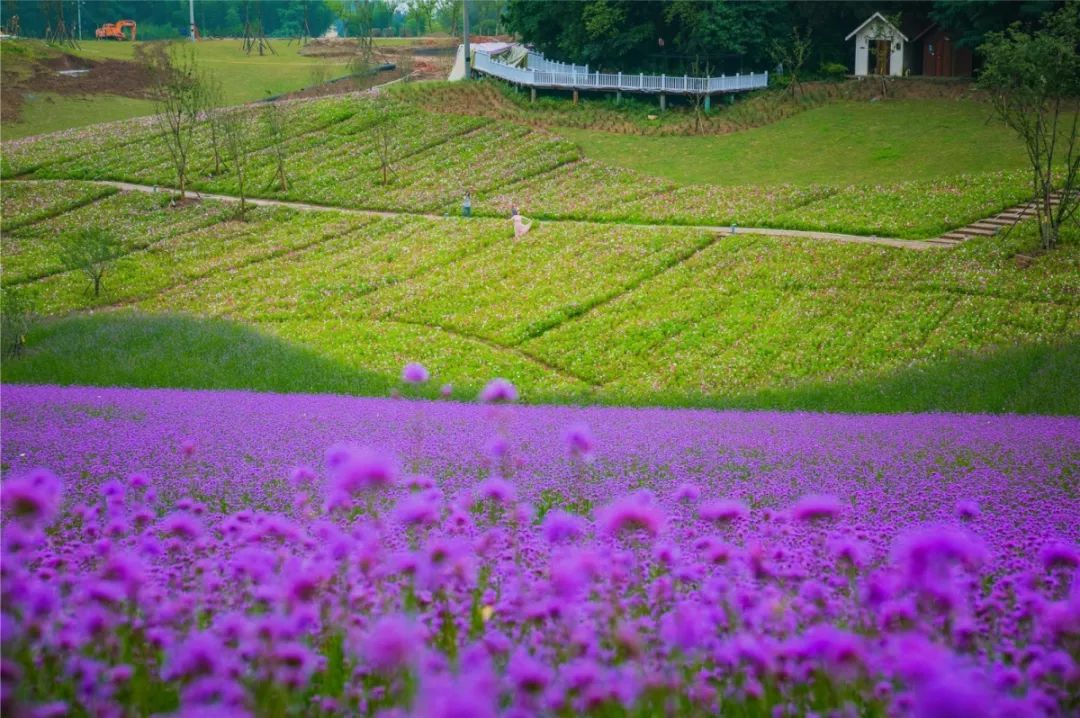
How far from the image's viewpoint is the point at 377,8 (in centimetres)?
10725

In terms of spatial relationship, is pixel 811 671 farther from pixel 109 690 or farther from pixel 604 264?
pixel 604 264

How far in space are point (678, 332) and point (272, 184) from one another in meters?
24.7

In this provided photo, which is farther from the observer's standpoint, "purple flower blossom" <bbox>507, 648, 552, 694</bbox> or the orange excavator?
the orange excavator

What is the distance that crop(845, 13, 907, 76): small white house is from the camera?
2152 inches

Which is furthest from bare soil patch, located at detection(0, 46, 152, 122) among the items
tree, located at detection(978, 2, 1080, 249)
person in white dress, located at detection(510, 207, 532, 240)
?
tree, located at detection(978, 2, 1080, 249)

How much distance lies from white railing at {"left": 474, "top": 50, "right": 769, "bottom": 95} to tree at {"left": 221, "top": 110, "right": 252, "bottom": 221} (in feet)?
53.2

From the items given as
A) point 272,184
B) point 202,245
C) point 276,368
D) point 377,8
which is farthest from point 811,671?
point 377,8

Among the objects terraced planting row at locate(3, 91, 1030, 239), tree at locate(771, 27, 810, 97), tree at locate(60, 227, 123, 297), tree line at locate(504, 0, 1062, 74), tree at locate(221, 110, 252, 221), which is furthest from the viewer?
tree line at locate(504, 0, 1062, 74)

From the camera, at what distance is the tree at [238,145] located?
39544 mm

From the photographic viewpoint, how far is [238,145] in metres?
45.3

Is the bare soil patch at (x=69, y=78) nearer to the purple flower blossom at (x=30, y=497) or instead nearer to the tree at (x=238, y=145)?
the tree at (x=238, y=145)

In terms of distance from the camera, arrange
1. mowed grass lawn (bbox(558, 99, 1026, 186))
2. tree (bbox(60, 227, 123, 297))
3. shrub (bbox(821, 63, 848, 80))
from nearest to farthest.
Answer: tree (bbox(60, 227, 123, 297)), mowed grass lawn (bbox(558, 99, 1026, 186)), shrub (bbox(821, 63, 848, 80))

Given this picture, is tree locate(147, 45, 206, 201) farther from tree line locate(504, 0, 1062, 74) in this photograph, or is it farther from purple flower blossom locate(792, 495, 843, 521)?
purple flower blossom locate(792, 495, 843, 521)

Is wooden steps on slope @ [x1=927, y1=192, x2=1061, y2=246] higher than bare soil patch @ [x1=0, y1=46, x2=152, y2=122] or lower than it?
lower
